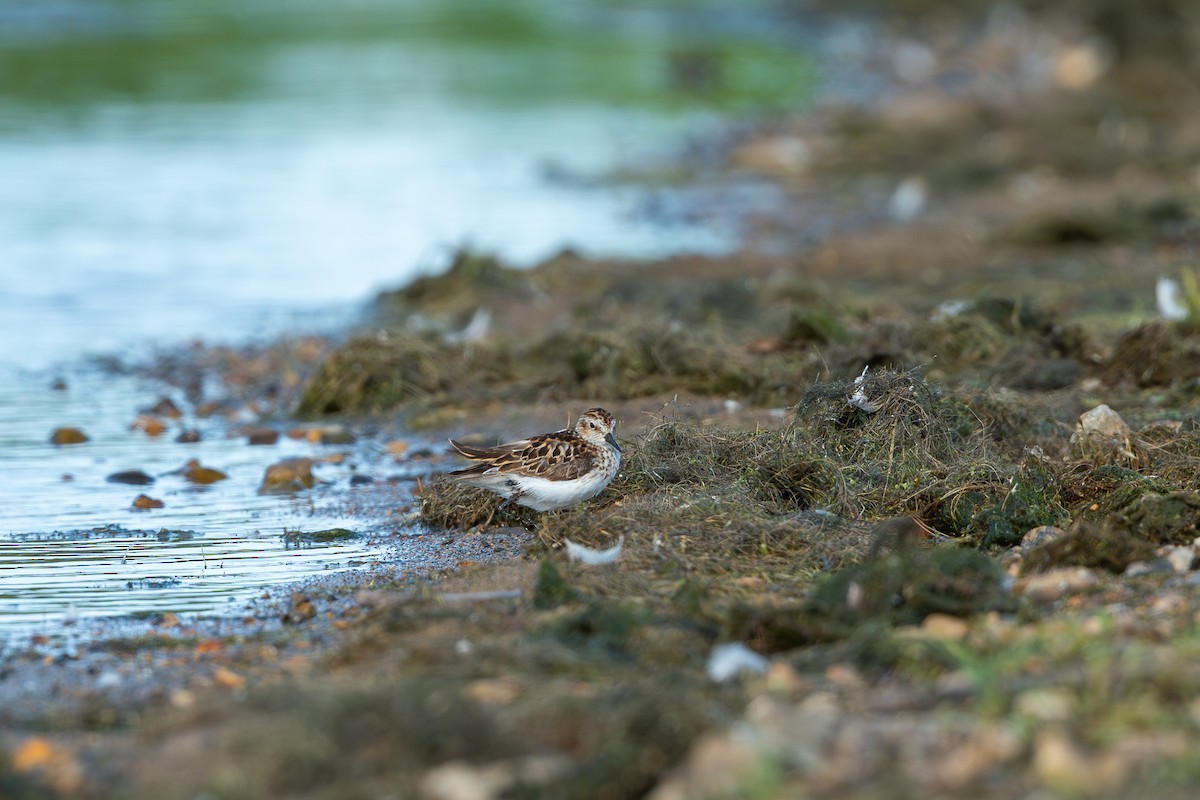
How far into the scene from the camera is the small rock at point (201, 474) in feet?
29.0

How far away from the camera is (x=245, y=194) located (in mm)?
20891

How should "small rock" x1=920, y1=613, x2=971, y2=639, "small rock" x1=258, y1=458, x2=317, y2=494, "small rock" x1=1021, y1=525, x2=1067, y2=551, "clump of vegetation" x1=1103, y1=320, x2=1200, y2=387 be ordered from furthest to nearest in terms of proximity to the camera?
1. "clump of vegetation" x1=1103, y1=320, x2=1200, y2=387
2. "small rock" x1=258, y1=458, x2=317, y2=494
3. "small rock" x1=1021, y1=525, x2=1067, y2=551
4. "small rock" x1=920, y1=613, x2=971, y2=639

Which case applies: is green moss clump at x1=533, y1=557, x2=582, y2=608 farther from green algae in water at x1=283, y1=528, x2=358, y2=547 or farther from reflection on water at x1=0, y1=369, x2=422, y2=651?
green algae in water at x1=283, y1=528, x2=358, y2=547

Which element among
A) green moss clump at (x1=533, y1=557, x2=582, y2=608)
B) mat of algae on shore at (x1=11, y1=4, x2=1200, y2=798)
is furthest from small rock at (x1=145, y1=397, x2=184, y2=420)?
green moss clump at (x1=533, y1=557, x2=582, y2=608)

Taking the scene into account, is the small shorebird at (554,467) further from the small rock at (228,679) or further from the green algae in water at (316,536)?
the small rock at (228,679)

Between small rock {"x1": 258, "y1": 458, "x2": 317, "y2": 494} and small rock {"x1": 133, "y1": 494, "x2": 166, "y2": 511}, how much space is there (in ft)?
1.74

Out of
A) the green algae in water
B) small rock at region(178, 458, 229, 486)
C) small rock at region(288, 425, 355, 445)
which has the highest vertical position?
the green algae in water

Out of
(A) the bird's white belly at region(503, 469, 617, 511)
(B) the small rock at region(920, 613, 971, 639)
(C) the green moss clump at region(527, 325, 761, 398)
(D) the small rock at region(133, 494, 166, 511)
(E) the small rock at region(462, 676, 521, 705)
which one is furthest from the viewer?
(C) the green moss clump at region(527, 325, 761, 398)

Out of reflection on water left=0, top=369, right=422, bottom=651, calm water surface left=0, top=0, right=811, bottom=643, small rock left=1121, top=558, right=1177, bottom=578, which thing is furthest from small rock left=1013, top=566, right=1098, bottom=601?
calm water surface left=0, top=0, right=811, bottom=643

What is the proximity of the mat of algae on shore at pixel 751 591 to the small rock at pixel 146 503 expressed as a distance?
51.7 inches

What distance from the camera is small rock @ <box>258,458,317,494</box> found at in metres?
8.58

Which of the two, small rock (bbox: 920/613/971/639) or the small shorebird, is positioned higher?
the small shorebird

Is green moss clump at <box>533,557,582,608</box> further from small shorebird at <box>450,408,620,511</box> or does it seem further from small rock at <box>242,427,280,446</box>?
small rock at <box>242,427,280,446</box>

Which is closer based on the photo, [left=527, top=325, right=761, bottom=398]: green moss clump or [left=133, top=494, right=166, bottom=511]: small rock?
[left=133, top=494, right=166, bottom=511]: small rock
